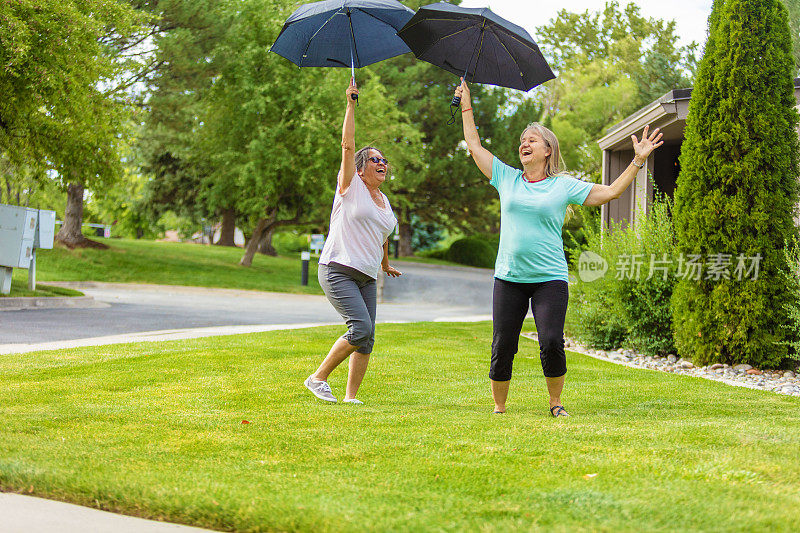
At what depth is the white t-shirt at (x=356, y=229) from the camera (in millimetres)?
5492

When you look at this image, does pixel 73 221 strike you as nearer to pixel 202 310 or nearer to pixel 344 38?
pixel 202 310

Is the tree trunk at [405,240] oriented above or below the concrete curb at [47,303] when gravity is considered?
above

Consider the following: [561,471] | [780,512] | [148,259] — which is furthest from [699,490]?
[148,259]

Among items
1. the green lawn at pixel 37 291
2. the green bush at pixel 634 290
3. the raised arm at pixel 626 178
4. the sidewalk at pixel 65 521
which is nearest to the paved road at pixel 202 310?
the green lawn at pixel 37 291

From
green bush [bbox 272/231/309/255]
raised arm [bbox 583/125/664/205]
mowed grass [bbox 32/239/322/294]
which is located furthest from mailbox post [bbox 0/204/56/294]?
green bush [bbox 272/231/309/255]

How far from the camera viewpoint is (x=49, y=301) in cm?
1633

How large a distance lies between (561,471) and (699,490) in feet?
2.01

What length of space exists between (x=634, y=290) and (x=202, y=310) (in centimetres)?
964

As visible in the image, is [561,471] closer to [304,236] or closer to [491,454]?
[491,454]

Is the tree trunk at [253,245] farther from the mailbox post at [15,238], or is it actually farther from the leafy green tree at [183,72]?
the mailbox post at [15,238]

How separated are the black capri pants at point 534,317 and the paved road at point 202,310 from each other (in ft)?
20.4

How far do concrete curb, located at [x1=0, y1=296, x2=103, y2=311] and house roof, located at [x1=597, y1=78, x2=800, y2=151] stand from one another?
35.5 feet

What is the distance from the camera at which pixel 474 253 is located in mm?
42438

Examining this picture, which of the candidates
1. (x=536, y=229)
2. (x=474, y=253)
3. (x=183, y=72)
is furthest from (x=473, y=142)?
(x=474, y=253)
